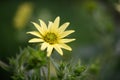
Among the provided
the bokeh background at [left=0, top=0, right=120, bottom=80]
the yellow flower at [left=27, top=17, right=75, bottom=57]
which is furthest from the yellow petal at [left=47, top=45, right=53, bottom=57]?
the bokeh background at [left=0, top=0, right=120, bottom=80]

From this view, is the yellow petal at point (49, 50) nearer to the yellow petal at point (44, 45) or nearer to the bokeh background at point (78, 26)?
the yellow petal at point (44, 45)

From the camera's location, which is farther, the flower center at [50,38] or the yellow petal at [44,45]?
the flower center at [50,38]

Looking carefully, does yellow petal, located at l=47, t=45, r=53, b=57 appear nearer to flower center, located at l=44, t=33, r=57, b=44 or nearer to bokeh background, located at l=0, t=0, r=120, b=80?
flower center, located at l=44, t=33, r=57, b=44

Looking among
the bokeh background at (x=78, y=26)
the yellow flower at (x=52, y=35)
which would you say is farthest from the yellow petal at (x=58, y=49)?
the bokeh background at (x=78, y=26)

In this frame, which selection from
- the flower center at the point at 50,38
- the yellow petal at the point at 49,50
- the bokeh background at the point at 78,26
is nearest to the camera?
the yellow petal at the point at 49,50

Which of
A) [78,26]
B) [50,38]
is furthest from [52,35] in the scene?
[78,26]

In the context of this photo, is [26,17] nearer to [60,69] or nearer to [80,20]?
[80,20]

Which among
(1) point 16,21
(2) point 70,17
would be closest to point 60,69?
(1) point 16,21
